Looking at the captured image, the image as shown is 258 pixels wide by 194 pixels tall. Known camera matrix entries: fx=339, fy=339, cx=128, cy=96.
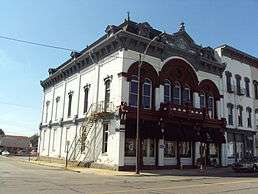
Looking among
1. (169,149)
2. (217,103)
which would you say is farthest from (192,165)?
(217,103)

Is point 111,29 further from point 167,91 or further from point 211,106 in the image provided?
point 211,106

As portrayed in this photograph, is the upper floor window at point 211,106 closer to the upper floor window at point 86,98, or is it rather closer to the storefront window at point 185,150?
the storefront window at point 185,150

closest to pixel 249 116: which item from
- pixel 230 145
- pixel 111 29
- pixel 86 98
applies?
pixel 230 145

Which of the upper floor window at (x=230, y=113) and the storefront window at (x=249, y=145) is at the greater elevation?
the upper floor window at (x=230, y=113)

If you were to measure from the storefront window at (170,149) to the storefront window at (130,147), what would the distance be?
3592mm

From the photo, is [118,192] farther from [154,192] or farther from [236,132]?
[236,132]

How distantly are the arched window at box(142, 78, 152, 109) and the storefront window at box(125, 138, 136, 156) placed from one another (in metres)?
3.29

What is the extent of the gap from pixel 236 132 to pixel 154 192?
2737 centimetres

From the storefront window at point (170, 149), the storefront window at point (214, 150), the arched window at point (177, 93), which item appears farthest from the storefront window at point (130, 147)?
the storefront window at point (214, 150)

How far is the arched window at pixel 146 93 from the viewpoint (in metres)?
29.6

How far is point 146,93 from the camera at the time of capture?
29906 mm

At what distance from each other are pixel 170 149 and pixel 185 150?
2.07 meters

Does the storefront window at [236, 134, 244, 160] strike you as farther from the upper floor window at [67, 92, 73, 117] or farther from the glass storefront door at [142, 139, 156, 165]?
the upper floor window at [67, 92, 73, 117]

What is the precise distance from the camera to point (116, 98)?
28.4 metres
